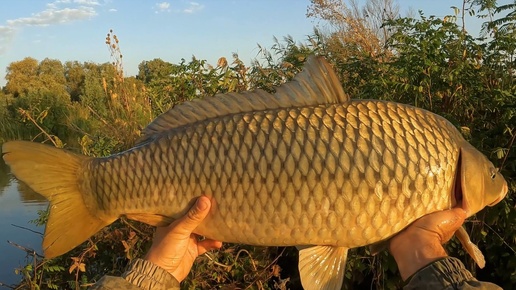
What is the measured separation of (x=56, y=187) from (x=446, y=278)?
3.72 feet

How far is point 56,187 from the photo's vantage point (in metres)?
1.52

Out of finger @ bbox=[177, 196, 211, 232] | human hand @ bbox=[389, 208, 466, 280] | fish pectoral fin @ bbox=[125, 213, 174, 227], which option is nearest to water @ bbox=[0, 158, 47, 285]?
fish pectoral fin @ bbox=[125, 213, 174, 227]

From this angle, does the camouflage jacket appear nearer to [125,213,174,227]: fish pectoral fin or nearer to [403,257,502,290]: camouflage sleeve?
[403,257,502,290]: camouflage sleeve

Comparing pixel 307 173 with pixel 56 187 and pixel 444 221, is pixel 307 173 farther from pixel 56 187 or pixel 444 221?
pixel 56 187

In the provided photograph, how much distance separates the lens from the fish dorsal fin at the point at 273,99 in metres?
1.48

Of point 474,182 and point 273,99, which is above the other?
point 273,99

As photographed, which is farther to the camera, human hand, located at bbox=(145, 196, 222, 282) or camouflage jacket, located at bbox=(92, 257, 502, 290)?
human hand, located at bbox=(145, 196, 222, 282)

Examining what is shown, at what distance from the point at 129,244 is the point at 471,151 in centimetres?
200

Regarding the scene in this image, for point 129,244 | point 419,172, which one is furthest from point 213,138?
point 129,244

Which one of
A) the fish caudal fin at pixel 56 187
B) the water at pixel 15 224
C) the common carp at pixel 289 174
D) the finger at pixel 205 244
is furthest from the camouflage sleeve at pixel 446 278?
the water at pixel 15 224

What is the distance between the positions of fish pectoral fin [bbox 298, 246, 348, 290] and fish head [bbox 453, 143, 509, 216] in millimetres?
364

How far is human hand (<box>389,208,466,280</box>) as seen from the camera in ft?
4.56

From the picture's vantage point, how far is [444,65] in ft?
9.38

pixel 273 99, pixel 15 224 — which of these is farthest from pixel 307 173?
pixel 15 224
